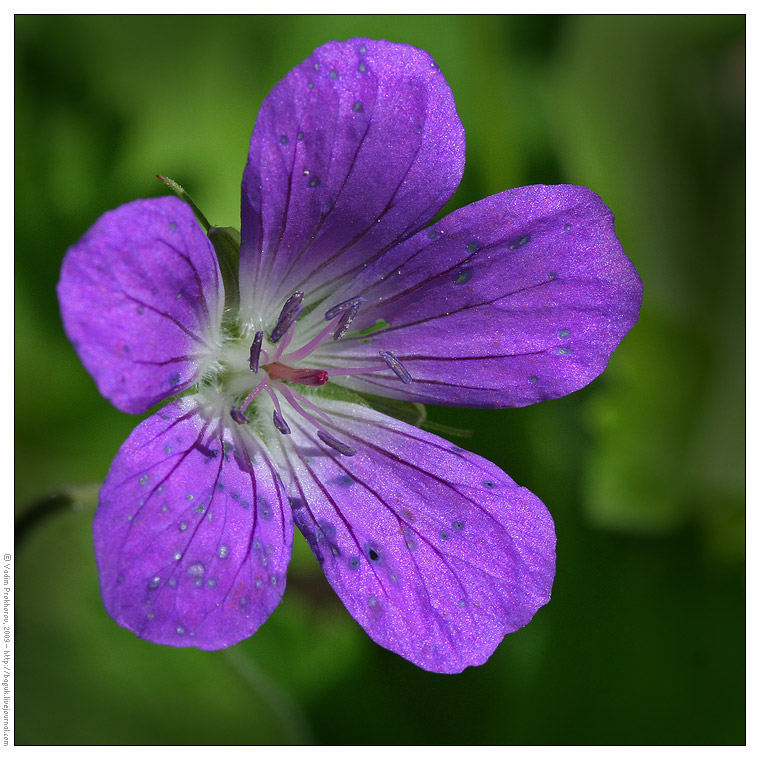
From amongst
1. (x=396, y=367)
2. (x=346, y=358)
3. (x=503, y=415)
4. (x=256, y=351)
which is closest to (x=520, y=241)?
(x=396, y=367)

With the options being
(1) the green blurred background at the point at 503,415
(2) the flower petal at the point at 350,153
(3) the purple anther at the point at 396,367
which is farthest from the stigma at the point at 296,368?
(1) the green blurred background at the point at 503,415

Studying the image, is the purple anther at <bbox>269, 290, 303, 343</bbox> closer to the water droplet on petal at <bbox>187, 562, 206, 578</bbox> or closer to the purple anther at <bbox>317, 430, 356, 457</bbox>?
the purple anther at <bbox>317, 430, 356, 457</bbox>

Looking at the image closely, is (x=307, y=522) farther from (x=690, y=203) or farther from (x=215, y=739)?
(x=690, y=203)

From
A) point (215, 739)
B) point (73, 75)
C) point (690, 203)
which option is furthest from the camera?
point (690, 203)

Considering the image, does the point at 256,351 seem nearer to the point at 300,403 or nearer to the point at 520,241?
the point at 300,403

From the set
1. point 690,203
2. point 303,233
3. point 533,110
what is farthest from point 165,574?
point 690,203

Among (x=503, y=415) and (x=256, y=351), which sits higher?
(x=256, y=351)

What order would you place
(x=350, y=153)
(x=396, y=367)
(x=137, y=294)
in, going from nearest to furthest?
1. (x=137, y=294)
2. (x=350, y=153)
3. (x=396, y=367)
